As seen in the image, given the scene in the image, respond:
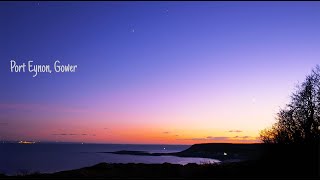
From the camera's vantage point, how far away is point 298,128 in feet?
136

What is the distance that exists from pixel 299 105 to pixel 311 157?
508 inches

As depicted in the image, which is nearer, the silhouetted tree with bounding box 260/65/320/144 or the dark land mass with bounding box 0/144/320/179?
the dark land mass with bounding box 0/144/320/179

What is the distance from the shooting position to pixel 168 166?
29594 mm

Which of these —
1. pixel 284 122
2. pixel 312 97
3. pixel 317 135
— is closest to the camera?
pixel 317 135

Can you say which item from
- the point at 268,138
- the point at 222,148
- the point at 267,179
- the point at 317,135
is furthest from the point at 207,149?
the point at 267,179

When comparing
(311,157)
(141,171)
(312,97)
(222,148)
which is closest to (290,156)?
(311,157)

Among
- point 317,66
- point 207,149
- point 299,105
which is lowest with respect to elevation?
point 207,149

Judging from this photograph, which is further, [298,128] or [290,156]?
[298,128]

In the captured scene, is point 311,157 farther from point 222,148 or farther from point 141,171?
point 222,148

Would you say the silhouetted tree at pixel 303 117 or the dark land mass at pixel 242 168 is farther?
the silhouetted tree at pixel 303 117

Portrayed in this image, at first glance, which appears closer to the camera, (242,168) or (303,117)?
(242,168)

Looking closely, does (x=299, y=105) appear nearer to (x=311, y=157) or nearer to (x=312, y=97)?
(x=312, y=97)

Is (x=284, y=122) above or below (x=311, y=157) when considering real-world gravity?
above

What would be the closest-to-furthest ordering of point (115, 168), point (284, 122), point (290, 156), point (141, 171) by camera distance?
1. point (141, 171)
2. point (115, 168)
3. point (290, 156)
4. point (284, 122)
